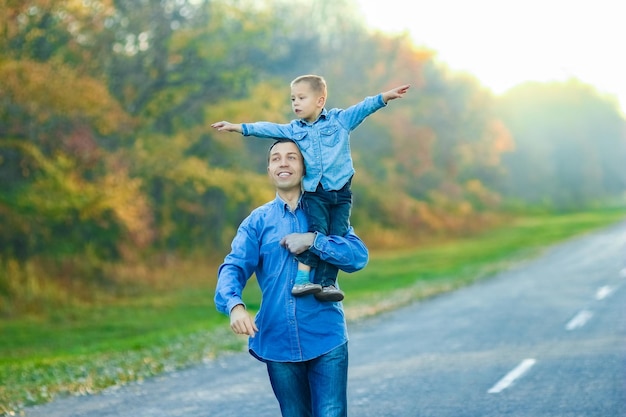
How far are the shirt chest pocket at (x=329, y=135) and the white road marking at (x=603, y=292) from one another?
14.2 m

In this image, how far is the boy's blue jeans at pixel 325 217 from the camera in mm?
4559

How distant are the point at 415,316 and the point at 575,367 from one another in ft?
22.3

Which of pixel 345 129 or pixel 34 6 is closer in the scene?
pixel 345 129

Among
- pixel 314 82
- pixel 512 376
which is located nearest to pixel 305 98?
pixel 314 82

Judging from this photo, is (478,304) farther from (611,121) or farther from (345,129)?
(611,121)

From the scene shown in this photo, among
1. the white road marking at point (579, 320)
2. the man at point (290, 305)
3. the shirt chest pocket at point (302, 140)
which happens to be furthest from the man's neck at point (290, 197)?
the white road marking at point (579, 320)

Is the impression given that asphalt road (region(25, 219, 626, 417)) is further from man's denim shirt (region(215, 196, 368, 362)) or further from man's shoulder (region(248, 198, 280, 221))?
man's shoulder (region(248, 198, 280, 221))

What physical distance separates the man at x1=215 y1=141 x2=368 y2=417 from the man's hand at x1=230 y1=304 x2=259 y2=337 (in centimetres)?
14

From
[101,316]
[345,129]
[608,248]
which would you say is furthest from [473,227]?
[345,129]

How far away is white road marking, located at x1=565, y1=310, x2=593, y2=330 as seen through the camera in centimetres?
1418

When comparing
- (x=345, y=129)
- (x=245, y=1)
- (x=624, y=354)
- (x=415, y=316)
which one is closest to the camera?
(x=345, y=129)

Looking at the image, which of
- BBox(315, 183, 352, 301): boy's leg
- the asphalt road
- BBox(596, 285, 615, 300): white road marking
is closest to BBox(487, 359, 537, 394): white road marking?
the asphalt road

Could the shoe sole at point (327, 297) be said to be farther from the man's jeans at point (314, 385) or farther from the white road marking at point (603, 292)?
the white road marking at point (603, 292)

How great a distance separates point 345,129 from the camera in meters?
5.00
